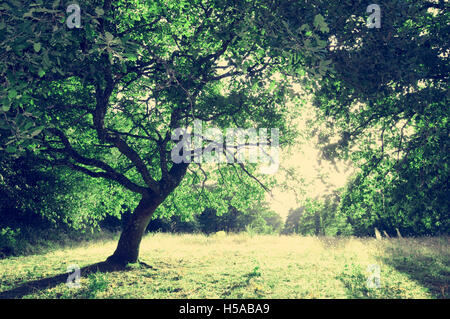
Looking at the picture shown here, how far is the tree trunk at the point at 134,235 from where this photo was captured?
12.6 metres

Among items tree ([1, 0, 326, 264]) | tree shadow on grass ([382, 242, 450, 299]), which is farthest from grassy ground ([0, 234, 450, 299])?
tree ([1, 0, 326, 264])

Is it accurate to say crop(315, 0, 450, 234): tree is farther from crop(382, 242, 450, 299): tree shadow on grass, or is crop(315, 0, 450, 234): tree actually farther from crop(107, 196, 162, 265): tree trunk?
crop(107, 196, 162, 265): tree trunk

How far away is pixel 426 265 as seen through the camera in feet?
43.2

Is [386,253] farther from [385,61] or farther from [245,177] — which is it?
[385,61]

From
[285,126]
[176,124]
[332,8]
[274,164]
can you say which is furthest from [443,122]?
[176,124]

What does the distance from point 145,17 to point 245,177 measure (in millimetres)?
8023

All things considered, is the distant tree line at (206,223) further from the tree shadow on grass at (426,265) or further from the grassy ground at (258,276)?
the tree shadow on grass at (426,265)

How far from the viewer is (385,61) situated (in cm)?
691

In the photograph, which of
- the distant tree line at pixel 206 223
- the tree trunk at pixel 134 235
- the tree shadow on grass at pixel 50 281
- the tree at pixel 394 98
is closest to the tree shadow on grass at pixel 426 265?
the tree at pixel 394 98

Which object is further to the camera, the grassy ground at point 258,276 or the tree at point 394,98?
the grassy ground at point 258,276

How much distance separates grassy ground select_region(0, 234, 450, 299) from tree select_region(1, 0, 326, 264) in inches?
92.8

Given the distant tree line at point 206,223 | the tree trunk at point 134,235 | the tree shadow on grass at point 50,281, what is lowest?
the distant tree line at point 206,223

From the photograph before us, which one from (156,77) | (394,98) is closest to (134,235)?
(156,77)

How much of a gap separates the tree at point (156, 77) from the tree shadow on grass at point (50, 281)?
1.84ft
